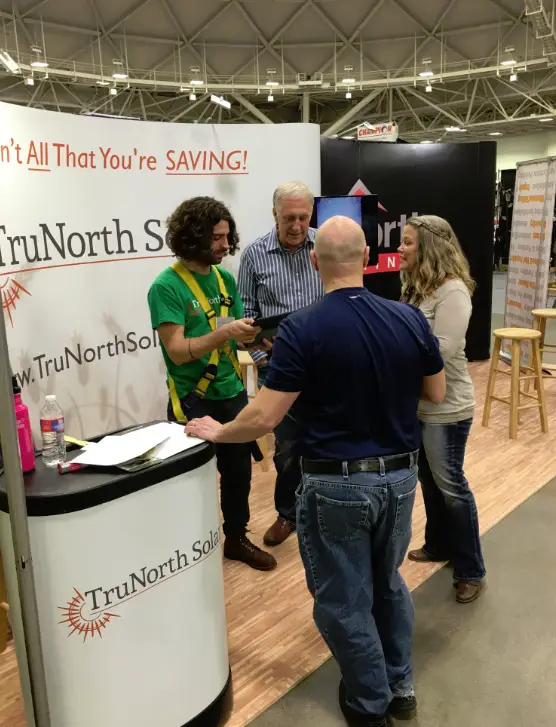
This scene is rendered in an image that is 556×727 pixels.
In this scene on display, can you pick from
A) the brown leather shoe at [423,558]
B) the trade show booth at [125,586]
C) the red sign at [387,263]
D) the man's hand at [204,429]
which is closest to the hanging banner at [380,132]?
the red sign at [387,263]

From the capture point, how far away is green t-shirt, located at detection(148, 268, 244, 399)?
7.04 ft

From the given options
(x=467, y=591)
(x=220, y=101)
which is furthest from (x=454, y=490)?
(x=220, y=101)

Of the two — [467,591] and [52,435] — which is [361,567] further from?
[467,591]

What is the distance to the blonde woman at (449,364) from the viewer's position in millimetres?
2189

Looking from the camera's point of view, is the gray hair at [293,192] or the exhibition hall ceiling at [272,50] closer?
the gray hair at [293,192]

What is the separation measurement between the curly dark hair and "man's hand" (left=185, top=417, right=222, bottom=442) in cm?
78

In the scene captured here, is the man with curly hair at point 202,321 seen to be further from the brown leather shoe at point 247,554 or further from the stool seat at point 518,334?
the stool seat at point 518,334

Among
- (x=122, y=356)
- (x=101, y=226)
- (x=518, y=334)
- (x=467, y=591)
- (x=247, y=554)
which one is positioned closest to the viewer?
(x=467, y=591)

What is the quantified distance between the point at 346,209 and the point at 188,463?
3238 millimetres

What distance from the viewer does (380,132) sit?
274 inches

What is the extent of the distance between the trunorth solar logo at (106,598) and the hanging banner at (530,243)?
527 centimetres

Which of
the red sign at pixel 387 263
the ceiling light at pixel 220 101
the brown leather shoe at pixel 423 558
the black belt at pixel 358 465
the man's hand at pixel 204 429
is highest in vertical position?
the ceiling light at pixel 220 101

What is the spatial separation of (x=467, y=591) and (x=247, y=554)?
941 mm

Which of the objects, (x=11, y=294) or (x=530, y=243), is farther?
(x=530, y=243)
